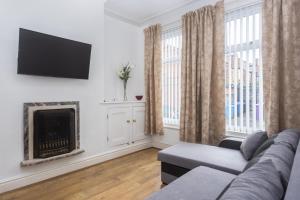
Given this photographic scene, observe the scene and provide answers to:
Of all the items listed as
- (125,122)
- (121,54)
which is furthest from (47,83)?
(121,54)

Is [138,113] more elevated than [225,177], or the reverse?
[138,113]

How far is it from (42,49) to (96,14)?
1.17 m

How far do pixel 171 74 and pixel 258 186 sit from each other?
3102mm

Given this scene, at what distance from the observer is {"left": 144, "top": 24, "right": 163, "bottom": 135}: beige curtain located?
3811 millimetres

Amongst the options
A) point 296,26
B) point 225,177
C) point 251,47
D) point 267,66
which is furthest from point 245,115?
point 225,177

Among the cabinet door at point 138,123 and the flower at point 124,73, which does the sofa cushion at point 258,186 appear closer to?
the cabinet door at point 138,123


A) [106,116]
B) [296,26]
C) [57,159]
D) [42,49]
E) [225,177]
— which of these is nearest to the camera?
[225,177]

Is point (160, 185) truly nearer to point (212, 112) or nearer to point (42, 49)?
point (212, 112)

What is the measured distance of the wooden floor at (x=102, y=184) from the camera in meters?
2.09

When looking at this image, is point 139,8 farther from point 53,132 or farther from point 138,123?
point 53,132

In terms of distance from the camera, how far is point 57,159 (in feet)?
8.52

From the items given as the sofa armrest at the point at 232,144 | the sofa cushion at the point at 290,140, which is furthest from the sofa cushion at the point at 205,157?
the sofa cushion at the point at 290,140

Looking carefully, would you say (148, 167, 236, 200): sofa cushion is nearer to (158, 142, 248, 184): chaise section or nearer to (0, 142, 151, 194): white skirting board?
(158, 142, 248, 184): chaise section

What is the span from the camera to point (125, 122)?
11.7 ft
